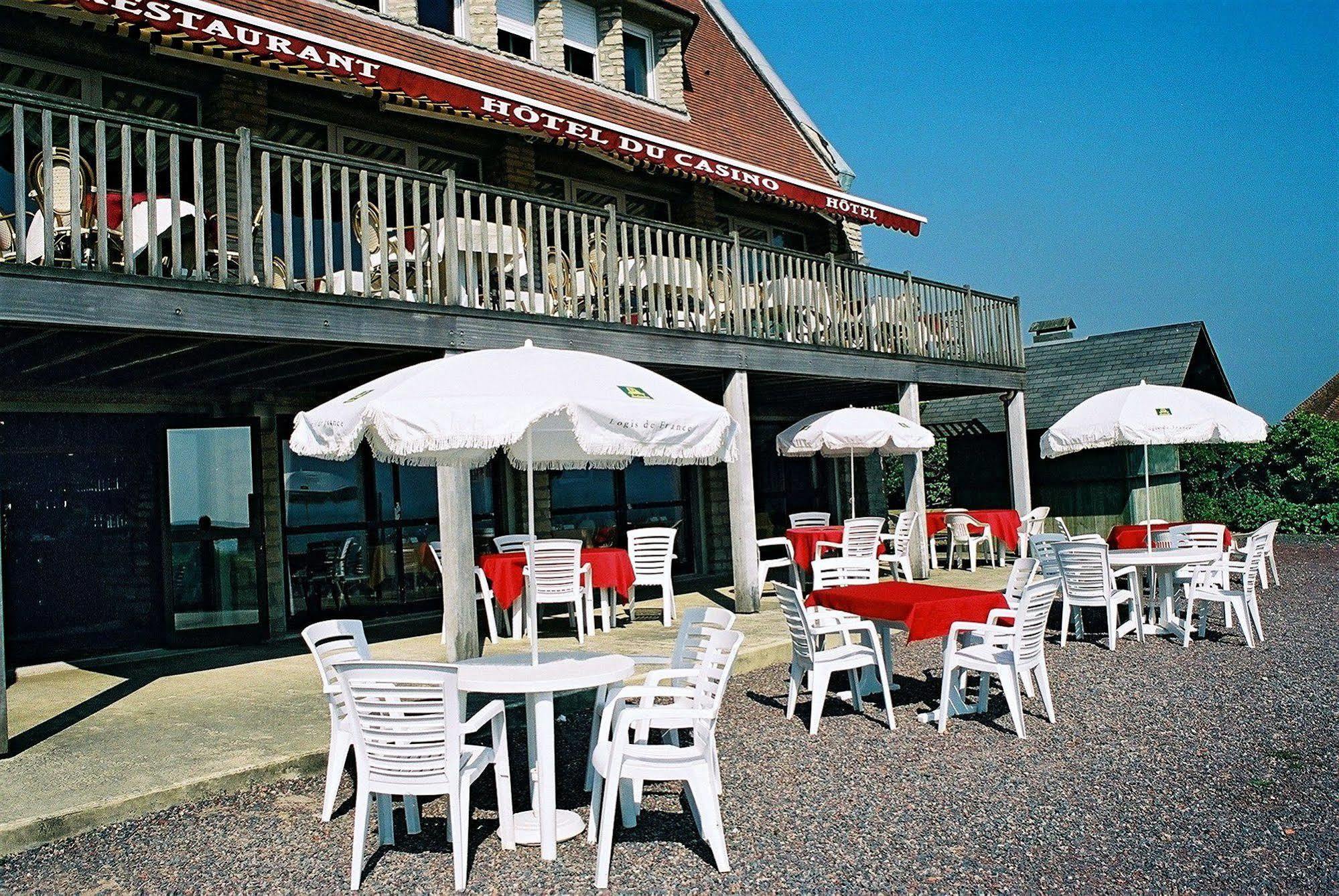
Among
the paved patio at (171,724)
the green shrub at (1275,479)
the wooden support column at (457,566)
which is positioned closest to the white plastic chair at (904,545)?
the paved patio at (171,724)

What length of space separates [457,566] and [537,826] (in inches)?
145

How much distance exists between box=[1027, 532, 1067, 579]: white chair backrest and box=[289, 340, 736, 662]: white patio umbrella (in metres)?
4.92

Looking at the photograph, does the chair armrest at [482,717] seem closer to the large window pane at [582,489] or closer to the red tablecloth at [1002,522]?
the large window pane at [582,489]

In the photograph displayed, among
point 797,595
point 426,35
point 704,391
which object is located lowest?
point 797,595

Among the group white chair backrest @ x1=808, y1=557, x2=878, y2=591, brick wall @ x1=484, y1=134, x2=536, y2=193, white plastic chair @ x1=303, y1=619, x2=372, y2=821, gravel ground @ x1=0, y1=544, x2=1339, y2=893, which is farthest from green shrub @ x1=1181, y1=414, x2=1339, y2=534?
white plastic chair @ x1=303, y1=619, x2=372, y2=821

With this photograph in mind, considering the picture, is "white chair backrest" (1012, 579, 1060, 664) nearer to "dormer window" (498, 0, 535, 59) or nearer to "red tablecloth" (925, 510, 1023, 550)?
"red tablecloth" (925, 510, 1023, 550)

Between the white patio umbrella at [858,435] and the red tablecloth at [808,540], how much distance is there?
831 mm

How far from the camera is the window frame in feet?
50.6

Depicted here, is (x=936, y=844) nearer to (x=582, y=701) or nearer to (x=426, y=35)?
(x=582, y=701)

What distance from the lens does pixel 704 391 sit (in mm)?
14758

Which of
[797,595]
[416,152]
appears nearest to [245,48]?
[416,152]

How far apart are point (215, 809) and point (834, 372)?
29.8ft

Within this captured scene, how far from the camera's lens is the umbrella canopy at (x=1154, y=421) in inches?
434

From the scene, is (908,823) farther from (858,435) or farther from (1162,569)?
(858,435)
